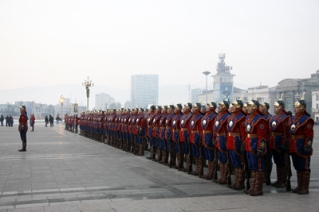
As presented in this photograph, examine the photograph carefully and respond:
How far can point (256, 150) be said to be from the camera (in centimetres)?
847

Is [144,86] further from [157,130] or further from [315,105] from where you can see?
[157,130]

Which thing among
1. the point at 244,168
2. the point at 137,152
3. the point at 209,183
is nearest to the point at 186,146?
the point at 209,183

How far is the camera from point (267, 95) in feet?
293

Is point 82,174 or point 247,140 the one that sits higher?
point 247,140

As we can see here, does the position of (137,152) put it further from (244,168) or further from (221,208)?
(221,208)

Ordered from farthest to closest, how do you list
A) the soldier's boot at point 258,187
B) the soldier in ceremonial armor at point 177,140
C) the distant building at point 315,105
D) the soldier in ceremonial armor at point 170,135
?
1. the distant building at point 315,105
2. the soldier in ceremonial armor at point 170,135
3. the soldier in ceremonial armor at point 177,140
4. the soldier's boot at point 258,187

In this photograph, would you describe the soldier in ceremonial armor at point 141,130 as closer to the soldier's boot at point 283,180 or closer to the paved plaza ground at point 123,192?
the paved plaza ground at point 123,192

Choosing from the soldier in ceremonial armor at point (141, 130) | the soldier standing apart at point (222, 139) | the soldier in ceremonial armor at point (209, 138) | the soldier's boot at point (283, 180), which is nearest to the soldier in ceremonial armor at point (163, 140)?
the soldier in ceremonial armor at point (141, 130)

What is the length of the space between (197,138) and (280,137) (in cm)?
243

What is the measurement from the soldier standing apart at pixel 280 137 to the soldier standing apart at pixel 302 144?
396 millimetres

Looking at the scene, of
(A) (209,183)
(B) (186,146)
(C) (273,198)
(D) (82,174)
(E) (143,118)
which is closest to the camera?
(C) (273,198)

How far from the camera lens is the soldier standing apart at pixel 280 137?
931 cm

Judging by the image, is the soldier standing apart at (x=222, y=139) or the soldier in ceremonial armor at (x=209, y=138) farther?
the soldier in ceremonial armor at (x=209, y=138)

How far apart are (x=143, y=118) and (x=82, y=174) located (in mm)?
5630
